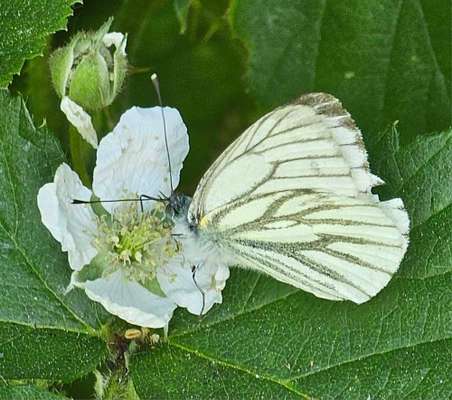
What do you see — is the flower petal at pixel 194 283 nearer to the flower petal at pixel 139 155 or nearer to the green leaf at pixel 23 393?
the flower petal at pixel 139 155

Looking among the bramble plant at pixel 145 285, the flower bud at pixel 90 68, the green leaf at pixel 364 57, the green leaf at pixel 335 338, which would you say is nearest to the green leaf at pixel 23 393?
the bramble plant at pixel 145 285

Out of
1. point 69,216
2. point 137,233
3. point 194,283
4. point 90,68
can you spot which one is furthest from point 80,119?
point 194,283

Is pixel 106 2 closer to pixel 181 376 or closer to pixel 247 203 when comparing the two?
pixel 247 203

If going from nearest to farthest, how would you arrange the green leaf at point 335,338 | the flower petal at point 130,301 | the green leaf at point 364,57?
the flower petal at point 130,301 < the green leaf at point 335,338 < the green leaf at point 364,57

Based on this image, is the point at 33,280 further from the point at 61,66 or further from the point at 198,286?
the point at 61,66

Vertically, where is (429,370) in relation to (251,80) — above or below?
below

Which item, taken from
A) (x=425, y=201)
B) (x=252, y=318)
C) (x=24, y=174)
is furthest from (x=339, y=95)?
(x=24, y=174)
